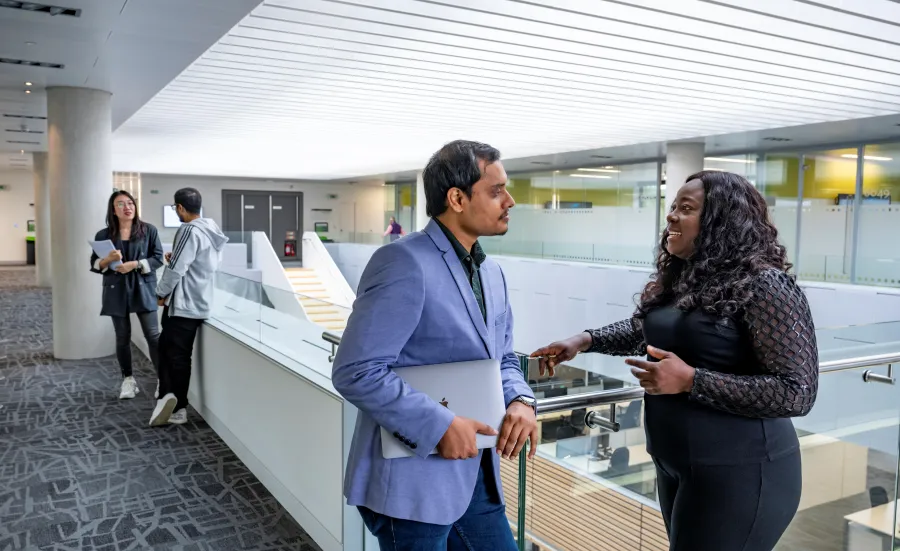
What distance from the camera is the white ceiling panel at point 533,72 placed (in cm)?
567

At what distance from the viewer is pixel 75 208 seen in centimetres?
874

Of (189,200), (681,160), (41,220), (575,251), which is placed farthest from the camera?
(41,220)

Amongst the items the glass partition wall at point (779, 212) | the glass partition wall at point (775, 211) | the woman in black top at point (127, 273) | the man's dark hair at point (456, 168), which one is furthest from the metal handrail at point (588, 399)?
the glass partition wall at point (779, 212)

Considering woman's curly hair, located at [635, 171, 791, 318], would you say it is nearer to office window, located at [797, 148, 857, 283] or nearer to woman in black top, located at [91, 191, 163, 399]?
woman in black top, located at [91, 191, 163, 399]

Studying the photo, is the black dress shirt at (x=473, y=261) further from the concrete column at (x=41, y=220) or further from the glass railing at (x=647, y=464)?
the concrete column at (x=41, y=220)

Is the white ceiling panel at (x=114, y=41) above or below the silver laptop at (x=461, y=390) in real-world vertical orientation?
above

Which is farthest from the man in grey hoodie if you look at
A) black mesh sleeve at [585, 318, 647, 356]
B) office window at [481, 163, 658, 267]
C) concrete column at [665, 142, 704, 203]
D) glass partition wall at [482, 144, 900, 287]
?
office window at [481, 163, 658, 267]

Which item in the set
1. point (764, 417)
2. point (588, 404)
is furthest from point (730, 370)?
point (588, 404)

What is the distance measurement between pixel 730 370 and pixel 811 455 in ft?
4.66

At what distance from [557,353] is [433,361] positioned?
2.21 ft

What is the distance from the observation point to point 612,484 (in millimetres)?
2615

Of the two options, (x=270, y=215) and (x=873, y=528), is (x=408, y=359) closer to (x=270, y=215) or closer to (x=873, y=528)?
(x=873, y=528)

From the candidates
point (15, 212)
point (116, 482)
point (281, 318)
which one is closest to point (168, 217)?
point (15, 212)

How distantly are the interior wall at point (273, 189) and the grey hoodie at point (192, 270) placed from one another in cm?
1885
